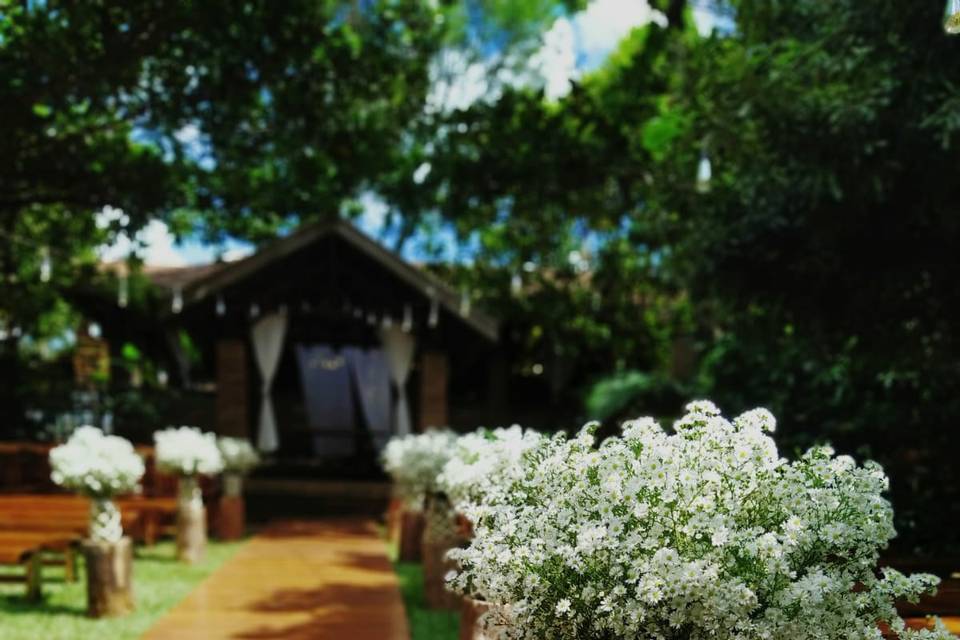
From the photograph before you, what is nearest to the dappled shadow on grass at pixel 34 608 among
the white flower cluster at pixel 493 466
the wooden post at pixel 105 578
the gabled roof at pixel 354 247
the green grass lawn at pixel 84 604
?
the green grass lawn at pixel 84 604

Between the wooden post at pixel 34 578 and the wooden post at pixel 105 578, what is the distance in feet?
2.62

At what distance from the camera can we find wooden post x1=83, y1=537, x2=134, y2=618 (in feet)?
23.7

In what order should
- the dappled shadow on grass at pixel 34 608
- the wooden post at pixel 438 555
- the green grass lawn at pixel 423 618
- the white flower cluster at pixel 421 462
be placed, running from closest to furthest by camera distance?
1. the green grass lawn at pixel 423 618
2. the dappled shadow on grass at pixel 34 608
3. the wooden post at pixel 438 555
4. the white flower cluster at pixel 421 462

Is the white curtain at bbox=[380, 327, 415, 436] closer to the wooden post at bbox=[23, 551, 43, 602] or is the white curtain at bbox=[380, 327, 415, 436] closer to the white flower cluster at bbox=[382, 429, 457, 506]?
the white flower cluster at bbox=[382, 429, 457, 506]

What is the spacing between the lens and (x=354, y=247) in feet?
46.2

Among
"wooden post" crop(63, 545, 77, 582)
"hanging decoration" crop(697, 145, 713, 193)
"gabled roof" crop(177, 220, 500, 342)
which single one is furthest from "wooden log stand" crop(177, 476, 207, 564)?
"hanging decoration" crop(697, 145, 713, 193)

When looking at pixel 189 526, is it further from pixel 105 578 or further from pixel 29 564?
pixel 105 578

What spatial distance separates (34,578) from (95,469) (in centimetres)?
135

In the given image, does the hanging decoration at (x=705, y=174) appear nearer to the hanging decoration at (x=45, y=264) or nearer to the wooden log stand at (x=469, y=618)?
the wooden log stand at (x=469, y=618)

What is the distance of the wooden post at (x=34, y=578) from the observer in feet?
25.6

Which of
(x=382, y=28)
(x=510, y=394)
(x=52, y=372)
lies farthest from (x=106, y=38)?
(x=510, y=394)

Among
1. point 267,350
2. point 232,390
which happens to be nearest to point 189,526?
point 232,390

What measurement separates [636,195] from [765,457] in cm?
1253

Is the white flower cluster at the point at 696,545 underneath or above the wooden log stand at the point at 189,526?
above
